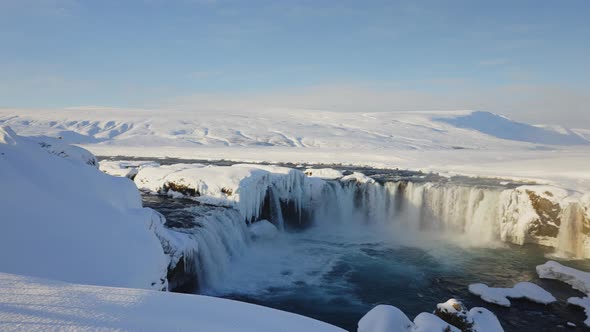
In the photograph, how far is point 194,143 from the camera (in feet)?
229

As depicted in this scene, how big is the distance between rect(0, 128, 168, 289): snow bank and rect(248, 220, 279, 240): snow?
8410 mm

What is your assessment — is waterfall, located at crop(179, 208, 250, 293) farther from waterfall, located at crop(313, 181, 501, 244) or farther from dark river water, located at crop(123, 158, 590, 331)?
waterfall, located at crop(313, 181, 501, 244)

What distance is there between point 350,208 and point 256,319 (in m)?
18.6

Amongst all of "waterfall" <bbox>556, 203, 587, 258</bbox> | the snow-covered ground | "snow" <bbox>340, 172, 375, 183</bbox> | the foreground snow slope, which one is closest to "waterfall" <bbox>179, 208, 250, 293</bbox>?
"snow" <bbox>340, 172, 375, 183</bbox>

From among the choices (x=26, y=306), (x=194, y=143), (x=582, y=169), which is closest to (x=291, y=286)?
(x=26, y=306)

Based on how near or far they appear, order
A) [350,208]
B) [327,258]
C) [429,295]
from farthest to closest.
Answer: [350,208] < [327,258] < [429,295]

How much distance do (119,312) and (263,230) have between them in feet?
48.0

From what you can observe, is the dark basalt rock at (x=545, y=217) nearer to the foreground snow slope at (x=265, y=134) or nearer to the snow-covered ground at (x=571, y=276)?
the snow-covered ground at (x=571, y=276)

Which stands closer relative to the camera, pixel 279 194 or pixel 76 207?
pixel 76 207

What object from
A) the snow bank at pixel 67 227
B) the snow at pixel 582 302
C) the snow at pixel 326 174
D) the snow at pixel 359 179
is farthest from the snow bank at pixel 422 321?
the snow at pixel 326 174

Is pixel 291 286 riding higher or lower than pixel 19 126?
lower

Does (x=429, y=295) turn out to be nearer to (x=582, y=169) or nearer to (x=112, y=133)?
(x=582, y=169)

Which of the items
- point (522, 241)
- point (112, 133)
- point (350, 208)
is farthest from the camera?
point (112, 133)

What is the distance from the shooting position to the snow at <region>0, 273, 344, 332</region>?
3.20 metres
